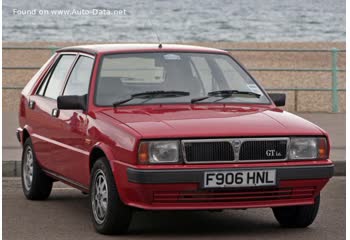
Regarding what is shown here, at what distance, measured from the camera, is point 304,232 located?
32.2 ft

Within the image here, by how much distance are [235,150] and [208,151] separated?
0.21 m

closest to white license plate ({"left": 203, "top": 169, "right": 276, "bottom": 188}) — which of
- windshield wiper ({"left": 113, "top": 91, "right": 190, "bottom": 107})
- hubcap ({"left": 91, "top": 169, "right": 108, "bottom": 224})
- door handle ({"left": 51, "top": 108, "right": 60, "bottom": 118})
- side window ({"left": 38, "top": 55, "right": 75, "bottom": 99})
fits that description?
hubcap ({"left": 91, "top": 169, "right": 108, "bottom": 224})

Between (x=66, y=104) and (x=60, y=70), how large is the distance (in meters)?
1.51

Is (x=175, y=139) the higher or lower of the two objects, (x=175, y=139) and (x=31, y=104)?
the higher

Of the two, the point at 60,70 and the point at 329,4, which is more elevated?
the point at 60,70

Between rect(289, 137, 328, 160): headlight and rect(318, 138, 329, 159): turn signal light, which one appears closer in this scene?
rect(289, 137, 328, 160): headlight

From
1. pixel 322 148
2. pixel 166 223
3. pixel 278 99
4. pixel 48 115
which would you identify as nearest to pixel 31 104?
pixel 48 115

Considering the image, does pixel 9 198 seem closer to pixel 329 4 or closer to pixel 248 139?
pixel 248 139

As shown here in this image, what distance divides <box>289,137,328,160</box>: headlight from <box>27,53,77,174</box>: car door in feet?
7.19

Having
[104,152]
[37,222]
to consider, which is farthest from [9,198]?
[104,152]

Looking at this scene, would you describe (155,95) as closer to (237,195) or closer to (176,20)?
(237,195)

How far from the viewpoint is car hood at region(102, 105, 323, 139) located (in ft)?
30.5

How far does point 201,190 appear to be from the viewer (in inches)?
360

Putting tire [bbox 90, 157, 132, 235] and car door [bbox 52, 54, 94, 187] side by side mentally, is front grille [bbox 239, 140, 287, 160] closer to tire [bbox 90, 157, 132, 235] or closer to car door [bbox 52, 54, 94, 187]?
tire [bbox 90, 157, 132, 235]
